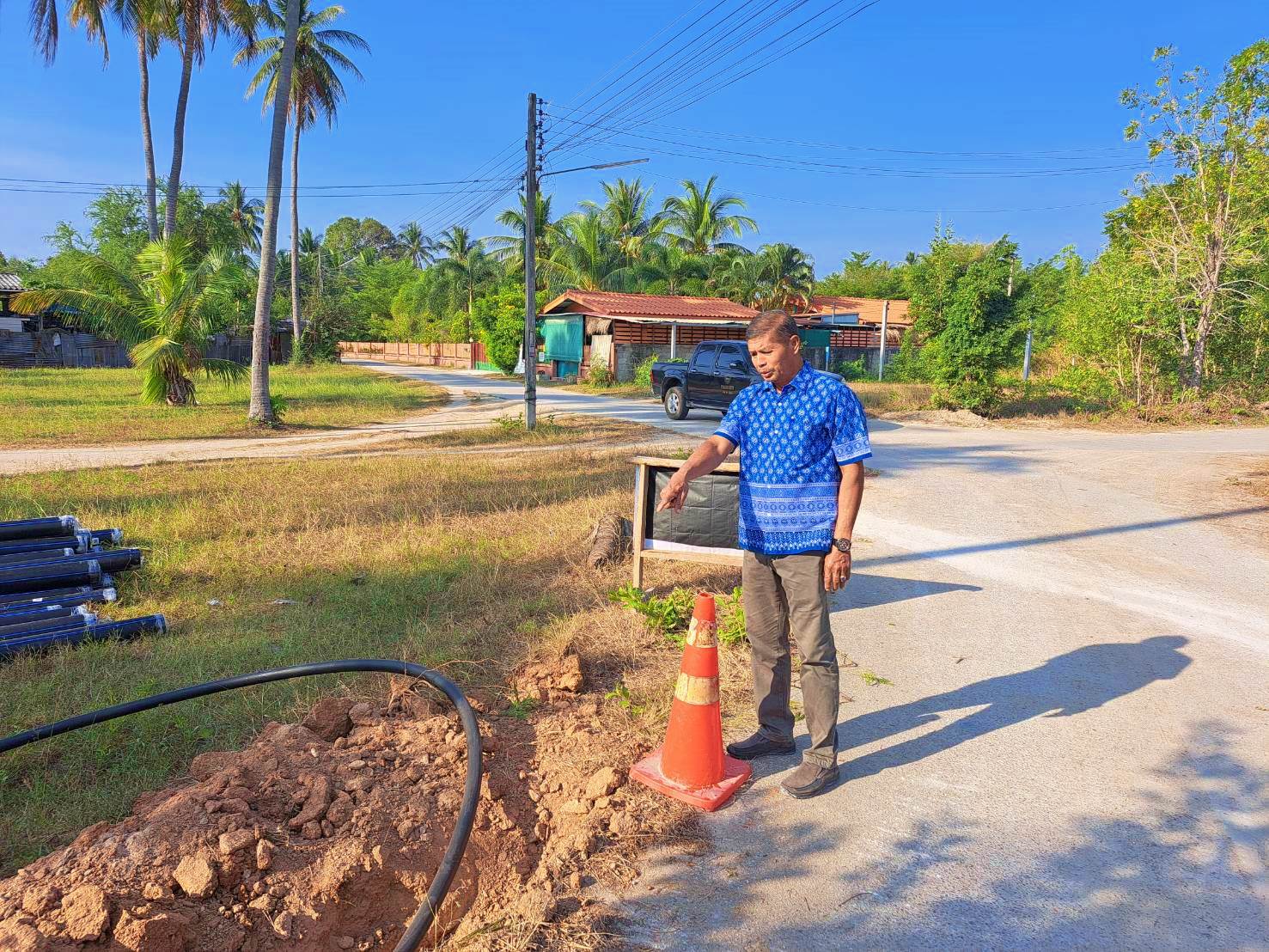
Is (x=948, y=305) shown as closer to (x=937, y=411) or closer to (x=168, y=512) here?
(x=937, y=411)

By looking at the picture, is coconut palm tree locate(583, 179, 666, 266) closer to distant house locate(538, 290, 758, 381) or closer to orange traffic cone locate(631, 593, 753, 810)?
distant house locate(538, 290, 758, 381)

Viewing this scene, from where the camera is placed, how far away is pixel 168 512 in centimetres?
812

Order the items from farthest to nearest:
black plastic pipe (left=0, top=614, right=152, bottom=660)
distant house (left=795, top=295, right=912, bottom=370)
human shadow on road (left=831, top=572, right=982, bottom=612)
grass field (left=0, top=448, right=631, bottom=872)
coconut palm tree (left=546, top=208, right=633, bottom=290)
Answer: coconut palm tree (left=546, top=208, right=633, bottom=290) < distant house (left=795, top=295, right=912, bottom=370) < human shadow on road (left=831, top=572, right=982, bottom=612) < black plastic pipe (left=0, top=614, right=152, bottom=660) < grass field (left=0, top=448, right=631, bottom=872)

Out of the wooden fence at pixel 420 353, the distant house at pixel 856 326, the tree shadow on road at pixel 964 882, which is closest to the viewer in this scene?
the tree shadow on road at pixel 964 882

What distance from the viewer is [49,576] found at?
18.6ft

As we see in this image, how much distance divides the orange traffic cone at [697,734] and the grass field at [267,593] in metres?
1.34

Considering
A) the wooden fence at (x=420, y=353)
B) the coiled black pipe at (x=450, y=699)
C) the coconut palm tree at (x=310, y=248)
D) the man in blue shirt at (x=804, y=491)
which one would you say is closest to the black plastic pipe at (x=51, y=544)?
the coiled black pipe at (x=450, y=699)

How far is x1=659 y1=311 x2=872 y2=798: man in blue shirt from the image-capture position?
3289 millimetres

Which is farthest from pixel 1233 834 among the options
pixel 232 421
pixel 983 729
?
pixel 232 421

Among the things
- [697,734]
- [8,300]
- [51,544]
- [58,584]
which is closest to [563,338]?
[8,300]

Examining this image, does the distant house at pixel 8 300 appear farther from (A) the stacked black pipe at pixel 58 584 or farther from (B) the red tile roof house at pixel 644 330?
(A) the stacked black pipe at pixel 58 584

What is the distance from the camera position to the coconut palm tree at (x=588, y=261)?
3975cm

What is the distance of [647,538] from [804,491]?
2480mm

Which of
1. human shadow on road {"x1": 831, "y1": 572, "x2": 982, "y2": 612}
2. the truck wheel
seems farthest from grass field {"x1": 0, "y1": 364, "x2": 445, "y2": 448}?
human shadow on road {"x1": 831, "y1": 572, "x2": 982, "y2": 612}
